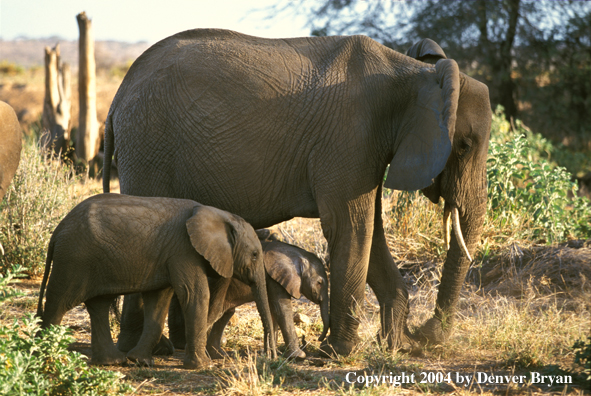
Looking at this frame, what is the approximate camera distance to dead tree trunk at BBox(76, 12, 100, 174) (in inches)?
561

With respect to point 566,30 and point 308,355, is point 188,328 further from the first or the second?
point 566,30

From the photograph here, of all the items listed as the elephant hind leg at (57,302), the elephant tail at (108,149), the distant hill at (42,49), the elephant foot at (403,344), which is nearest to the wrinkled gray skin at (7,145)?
the elephant tail at (108,149)

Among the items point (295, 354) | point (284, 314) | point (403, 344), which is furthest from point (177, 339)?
point (403, 344)

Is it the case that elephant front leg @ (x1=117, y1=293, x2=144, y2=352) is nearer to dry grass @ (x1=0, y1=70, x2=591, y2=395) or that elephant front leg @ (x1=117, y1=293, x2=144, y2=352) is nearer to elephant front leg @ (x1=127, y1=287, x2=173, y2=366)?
dry grass @ (x1=0, y1=70, x2=591, y2=395)

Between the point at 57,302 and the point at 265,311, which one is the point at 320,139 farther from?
the point at 57,302

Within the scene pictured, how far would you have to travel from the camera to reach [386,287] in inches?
224

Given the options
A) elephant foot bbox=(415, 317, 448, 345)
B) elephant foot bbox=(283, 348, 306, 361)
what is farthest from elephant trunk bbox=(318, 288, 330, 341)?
elephant foot bbox=(415, 317, 448, 345)

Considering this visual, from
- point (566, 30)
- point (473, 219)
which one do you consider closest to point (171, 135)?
point (473, 219)

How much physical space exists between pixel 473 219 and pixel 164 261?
2.47m

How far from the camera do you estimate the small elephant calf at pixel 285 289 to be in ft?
16.9

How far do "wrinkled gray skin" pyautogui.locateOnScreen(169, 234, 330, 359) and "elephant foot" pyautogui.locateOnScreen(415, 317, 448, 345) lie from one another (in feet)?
2.77

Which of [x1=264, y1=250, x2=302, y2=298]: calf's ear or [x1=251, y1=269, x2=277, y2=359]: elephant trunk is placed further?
[x1=264, y1=250, x2=302, y2=298]: calf's ear

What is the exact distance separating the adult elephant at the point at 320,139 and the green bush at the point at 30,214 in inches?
110

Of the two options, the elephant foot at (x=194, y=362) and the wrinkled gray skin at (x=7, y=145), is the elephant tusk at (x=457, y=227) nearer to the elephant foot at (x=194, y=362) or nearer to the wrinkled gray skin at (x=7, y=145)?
the elephant foot at (x=194, y=362)
